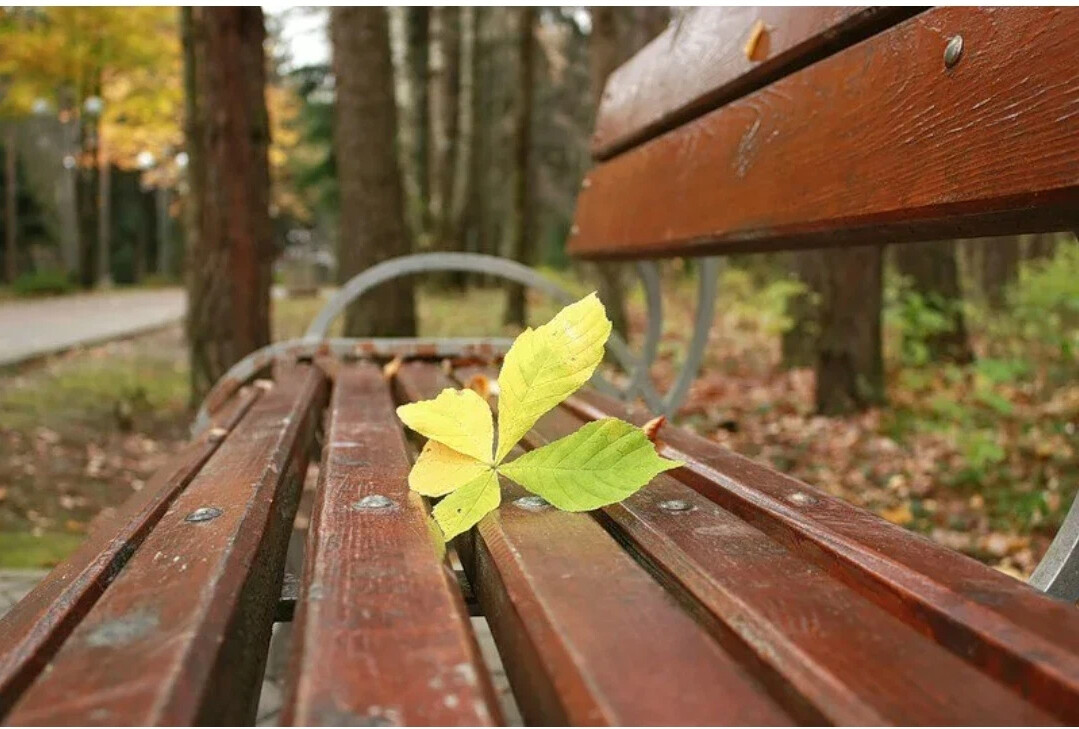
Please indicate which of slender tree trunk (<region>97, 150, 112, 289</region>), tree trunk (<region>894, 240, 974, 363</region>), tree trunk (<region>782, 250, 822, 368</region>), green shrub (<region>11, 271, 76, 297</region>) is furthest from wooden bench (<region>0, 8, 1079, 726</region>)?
slender tree trunk (<region>97, 150, 112, 289</region>)

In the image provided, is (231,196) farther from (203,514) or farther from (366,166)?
(203,514)

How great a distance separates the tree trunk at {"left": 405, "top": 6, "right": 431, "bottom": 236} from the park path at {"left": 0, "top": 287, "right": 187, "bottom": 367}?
4057 mm

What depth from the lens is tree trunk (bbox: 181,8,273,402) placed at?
17.9 feet

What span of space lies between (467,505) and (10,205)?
25.6 metres

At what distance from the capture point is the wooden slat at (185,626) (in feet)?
2.05

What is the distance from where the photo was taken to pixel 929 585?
825mm

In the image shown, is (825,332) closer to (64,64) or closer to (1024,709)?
(1024,709)

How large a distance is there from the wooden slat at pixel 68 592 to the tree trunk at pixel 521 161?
390 inches

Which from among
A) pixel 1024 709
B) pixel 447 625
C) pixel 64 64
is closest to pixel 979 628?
pixel 1024 709

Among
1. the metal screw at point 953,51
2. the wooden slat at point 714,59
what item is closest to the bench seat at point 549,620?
the metal screw at point 953,51

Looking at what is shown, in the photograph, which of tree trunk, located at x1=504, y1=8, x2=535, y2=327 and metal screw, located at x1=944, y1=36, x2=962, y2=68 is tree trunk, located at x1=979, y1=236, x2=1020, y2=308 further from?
metal screw, located at x1=944, y1=36, x2=962, y2=68

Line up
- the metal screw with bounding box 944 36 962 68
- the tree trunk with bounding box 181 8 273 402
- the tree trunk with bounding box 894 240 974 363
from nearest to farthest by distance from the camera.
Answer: the metal screw with bounding box 944 36 962 68, the tree trunk with bounding box 181 8 273 402, the tree trunk with bounding box 894 240 974 363

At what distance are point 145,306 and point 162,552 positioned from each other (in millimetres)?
19027

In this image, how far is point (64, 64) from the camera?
56.5ft
